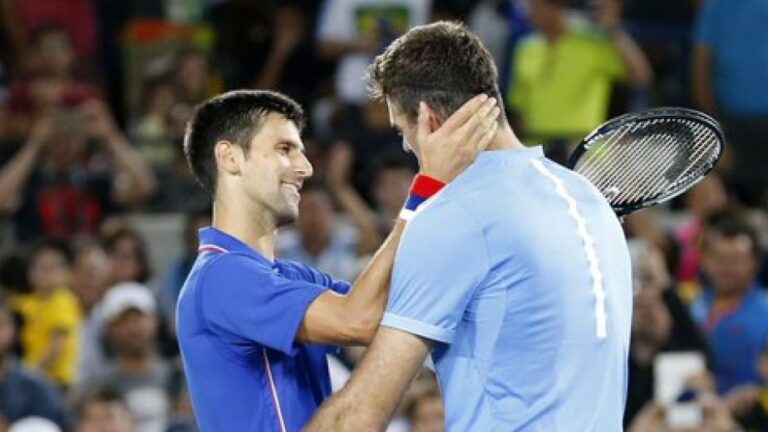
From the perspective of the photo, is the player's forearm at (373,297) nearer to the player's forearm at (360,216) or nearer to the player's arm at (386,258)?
the player's arm at (386,258)

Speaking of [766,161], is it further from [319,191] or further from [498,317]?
[498,317]

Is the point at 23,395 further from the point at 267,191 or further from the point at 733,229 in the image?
the point at 267,191

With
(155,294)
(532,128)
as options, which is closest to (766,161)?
(532,128)

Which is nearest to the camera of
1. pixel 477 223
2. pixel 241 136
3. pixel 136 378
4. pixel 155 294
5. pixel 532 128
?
pixel 477 223

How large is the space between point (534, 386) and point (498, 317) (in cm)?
17

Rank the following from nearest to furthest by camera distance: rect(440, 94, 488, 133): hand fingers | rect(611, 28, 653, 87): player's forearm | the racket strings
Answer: rect(440, 94, 488, 133): hand fingers → the racket strings → rect(611, 28, 653, 87): player's forearm

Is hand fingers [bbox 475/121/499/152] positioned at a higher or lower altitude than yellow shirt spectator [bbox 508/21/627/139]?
higher

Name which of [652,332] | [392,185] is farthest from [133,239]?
[652,332]

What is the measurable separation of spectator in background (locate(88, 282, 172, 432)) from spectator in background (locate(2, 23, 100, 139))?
1.86m

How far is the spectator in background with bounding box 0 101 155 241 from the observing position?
10.2 meters

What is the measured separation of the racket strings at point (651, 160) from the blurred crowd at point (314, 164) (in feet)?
9.72

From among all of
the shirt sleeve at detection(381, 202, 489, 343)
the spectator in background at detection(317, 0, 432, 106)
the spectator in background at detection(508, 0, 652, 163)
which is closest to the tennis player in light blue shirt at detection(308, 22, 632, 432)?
the shirt sleeve at detection(381, 202, 489, 343)

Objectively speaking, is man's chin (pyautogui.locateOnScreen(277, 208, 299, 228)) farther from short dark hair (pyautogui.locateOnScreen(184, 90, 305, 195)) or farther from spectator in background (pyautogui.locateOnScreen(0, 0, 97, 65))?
spectator in background (pyautogui.locateOnScreen(0, 0, 97, 65))

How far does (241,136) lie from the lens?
15.7 ft
